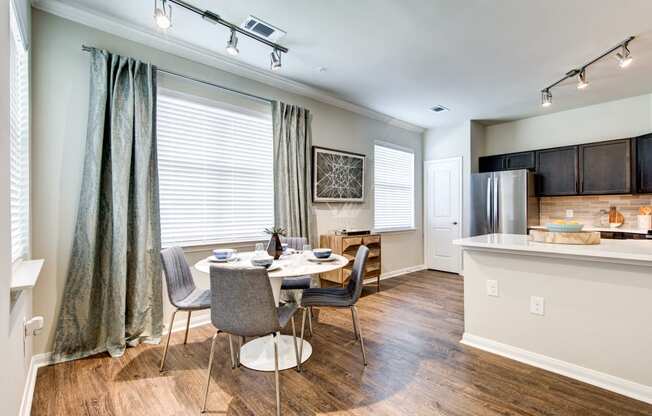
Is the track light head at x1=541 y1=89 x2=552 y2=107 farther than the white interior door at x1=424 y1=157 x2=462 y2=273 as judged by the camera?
No

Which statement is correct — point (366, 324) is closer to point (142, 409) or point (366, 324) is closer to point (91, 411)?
point (142, 409)

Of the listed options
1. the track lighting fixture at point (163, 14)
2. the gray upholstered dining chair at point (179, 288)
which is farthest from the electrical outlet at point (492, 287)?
the track lighting fixture at point (163, 14)

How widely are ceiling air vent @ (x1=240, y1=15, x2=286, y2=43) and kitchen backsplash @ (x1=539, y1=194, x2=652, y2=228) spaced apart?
471 cm

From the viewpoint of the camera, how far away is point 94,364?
227 centimetres

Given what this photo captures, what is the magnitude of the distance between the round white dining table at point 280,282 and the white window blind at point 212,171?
0.78m

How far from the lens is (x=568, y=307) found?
7.07ft

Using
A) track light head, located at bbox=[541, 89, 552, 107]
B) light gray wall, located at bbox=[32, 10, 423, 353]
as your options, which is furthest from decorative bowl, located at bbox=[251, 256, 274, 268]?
track light head, located at bbox=[541, 89, 552, 107]

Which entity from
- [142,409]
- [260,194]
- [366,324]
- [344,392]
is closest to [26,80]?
[260,194]

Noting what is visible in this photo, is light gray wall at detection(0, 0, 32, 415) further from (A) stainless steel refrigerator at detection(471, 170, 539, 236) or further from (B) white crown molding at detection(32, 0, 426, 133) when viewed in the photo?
(A) stainless steel refrigerator at detection(471, 170, 539, 236)

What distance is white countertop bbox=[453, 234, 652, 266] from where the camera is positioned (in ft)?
6.13

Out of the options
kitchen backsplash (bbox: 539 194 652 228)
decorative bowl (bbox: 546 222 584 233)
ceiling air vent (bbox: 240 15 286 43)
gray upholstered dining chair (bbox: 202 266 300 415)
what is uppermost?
ceiling air vent (bbox: 240 15 286 43)

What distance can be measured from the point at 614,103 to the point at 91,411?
21.3 feet

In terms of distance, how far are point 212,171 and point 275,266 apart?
155 cm


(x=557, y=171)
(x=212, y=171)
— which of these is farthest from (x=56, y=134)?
(x=557, y=171)
